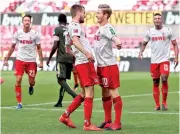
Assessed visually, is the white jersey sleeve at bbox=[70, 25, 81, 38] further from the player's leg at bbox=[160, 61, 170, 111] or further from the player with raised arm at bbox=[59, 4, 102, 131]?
the player's leg at bbox=[160, 61, 170, 111]

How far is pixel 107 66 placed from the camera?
1272 cm

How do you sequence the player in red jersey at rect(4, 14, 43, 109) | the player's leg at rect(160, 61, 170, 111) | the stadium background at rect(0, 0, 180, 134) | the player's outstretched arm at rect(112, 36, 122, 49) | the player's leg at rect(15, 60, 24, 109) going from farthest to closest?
the player in red jersey at rect(4, 14, 43, 109)
the player's leg at rect(15, 60, 24, 109)
the player's leg at rect(160, 61, 170, 111)
the stadium background at rect(0, 0, 180, 134)
the player's outstretched arm at rect(112, 36, 122, 49)

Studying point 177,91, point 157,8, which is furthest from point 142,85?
point 157,8

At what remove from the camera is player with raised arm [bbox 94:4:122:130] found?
1261 centimetres

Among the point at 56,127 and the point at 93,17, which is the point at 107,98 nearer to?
the point at 56,127

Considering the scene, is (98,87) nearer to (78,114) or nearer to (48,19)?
(78,114)

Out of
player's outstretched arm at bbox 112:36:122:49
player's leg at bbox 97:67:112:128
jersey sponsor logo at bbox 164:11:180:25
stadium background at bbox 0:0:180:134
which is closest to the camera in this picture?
player's outstretched arm at bbox 112:36:122:49

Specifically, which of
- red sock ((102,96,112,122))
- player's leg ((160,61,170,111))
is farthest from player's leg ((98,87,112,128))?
player's leg ((160,61,170,111))

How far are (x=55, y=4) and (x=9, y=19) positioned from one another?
5.13 metres

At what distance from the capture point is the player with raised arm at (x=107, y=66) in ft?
41.4

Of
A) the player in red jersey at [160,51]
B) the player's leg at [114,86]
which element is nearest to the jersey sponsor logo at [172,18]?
the player in red jersey at [160,51]

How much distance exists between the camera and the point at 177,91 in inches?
903

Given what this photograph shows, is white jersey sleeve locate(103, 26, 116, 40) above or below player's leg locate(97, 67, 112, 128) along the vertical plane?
above

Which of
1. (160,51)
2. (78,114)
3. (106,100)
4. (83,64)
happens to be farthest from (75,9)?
(160,51)
